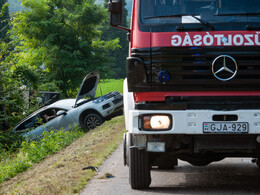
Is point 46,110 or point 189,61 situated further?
point 46,110

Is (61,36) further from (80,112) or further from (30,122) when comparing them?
(80,112)

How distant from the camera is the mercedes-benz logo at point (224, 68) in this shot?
6488mm

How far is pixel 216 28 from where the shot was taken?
21.5 feet

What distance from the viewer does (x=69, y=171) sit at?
9.30 m

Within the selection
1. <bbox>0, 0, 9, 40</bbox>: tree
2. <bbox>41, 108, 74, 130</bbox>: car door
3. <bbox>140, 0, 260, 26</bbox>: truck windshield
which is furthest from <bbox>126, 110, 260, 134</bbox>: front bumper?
<bbox>0, 0, 9, 40</bbox>: tree

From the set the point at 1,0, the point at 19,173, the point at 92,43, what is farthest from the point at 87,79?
the point at 1,0

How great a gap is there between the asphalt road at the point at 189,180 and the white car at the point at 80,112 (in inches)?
310

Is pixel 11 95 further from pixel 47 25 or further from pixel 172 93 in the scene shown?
pixel 47 25

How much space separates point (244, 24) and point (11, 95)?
47.1ft

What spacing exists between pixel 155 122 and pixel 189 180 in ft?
6.22

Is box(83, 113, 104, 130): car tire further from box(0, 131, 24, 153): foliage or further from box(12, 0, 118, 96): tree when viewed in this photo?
box(12, 0, 118, 96): tree

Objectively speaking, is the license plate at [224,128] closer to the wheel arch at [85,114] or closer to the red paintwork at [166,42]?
the red paintwork at [166,42]

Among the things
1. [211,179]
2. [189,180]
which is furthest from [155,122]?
[211,179]

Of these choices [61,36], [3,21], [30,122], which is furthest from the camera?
[61,36]
